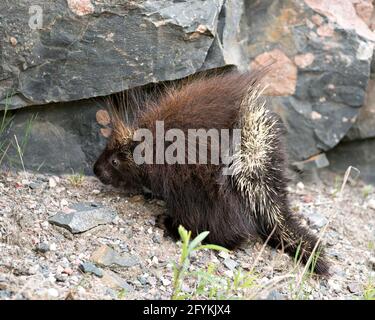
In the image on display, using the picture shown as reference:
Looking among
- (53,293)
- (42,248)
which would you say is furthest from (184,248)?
(42,248)

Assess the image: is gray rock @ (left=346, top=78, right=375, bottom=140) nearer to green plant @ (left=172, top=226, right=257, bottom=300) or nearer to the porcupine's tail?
the porcupine's tail

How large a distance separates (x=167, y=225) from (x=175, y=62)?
104 centimetres

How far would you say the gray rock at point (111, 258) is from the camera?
3244 mm

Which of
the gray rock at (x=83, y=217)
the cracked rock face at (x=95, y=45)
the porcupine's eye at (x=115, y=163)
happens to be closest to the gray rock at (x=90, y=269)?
the gray rock at (x=83, y=217)

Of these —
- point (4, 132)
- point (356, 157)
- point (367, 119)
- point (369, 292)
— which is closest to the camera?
point (369, 292)

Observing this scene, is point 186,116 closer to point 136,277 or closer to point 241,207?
point 241,207

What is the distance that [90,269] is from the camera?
3.11 meters

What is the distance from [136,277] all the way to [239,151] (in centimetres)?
95

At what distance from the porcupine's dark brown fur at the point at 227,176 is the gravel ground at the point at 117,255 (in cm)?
14

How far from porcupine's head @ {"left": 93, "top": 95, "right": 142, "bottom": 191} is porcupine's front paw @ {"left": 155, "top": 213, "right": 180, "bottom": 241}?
279 mm

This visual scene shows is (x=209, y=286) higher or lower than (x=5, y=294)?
lower

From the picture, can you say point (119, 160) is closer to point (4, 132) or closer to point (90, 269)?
point (4, 132)

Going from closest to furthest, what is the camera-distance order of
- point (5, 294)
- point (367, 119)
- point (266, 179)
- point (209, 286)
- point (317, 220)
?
point (5, 294) → point (209, 286) → point (266, 179) → point (317, 220) → point (367, 119)

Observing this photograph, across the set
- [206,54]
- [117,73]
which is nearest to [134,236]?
[117,73]
